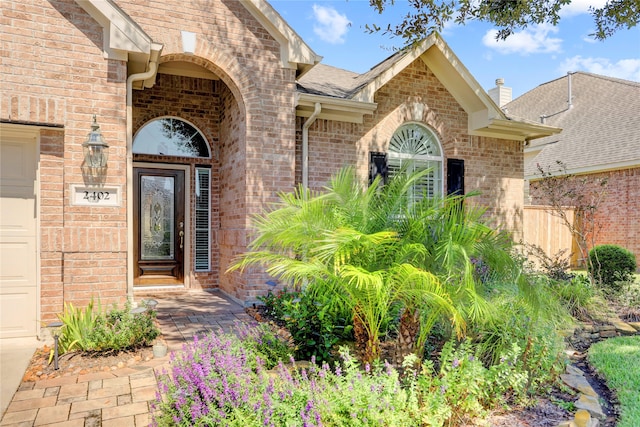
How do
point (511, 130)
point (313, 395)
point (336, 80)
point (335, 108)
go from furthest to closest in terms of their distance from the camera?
1. point (511, 130)
2. point (336, 80)
3. point (335, 108)
4. point (313, 395)

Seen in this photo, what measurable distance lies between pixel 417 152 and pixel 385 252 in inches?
225

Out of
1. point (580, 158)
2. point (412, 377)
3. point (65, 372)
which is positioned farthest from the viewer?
point (580, 158)

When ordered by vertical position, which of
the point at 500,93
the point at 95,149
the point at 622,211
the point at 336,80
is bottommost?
the point at 622,211

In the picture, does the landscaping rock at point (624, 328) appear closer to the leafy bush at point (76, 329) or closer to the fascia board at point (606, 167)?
the leafy bush at point (76, 329)

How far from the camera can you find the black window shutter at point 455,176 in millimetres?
9016

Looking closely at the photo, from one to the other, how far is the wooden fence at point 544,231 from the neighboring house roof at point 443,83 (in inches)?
128

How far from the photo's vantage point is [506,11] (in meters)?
6.75

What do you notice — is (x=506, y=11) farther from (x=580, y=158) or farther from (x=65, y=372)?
(x=580, y=158)

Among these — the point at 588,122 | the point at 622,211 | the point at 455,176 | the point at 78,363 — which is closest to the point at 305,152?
the point at 455,176

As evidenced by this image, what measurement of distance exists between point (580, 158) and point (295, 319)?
14216mm

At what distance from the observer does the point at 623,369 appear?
15.5ft

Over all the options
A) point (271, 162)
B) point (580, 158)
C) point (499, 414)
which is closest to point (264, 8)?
point (271, 162)

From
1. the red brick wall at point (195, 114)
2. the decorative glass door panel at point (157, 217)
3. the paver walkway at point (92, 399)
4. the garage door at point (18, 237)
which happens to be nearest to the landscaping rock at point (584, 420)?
the paver walkway at point (92, 399)

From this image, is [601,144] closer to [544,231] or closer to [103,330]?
[544,231]
